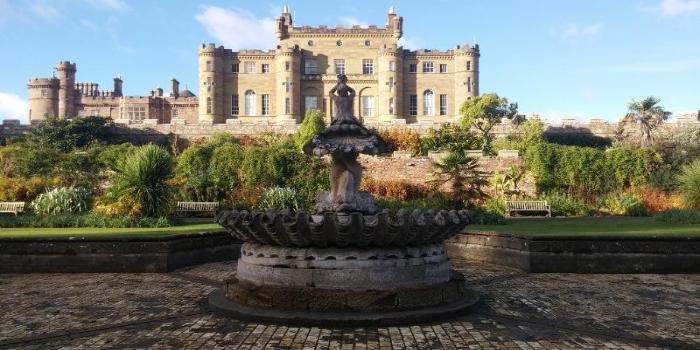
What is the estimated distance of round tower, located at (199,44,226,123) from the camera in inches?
2213

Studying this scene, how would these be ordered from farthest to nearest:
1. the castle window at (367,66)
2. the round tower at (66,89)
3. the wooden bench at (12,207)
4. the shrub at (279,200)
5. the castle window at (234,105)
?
the round tower at (66,89)
the castle window at (367,66)
the castle window at (234,105)
the wooden bench at (12,207)
the shrub at (279,200)

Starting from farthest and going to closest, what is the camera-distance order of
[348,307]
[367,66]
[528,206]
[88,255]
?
[367,66] < [528,206] < [88,255] < [348,307]

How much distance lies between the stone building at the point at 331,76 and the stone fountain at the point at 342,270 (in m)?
49.4

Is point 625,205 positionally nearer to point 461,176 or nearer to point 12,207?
point 461,176

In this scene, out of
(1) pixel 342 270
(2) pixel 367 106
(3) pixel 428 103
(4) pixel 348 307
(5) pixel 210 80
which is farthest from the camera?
(3) pixel 428 103

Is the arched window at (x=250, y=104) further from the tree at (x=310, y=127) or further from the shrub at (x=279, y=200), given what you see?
the shrub at (x=279, y=200)

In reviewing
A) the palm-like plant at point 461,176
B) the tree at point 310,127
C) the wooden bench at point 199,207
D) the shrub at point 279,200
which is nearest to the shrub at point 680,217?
the palm-like plant at point 461,176

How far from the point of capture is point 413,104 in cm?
5909

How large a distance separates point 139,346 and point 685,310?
6389mm

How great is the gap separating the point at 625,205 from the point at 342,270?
23891 millimetres

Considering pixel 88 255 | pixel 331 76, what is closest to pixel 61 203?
pixel 88 255

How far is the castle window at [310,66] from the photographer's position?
195ft

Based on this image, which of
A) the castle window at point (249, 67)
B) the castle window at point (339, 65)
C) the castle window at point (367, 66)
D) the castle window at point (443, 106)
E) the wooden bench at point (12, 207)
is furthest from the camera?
the castle window at point (367, 66)

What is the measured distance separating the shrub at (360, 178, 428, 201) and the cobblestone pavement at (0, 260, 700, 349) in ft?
65.9
